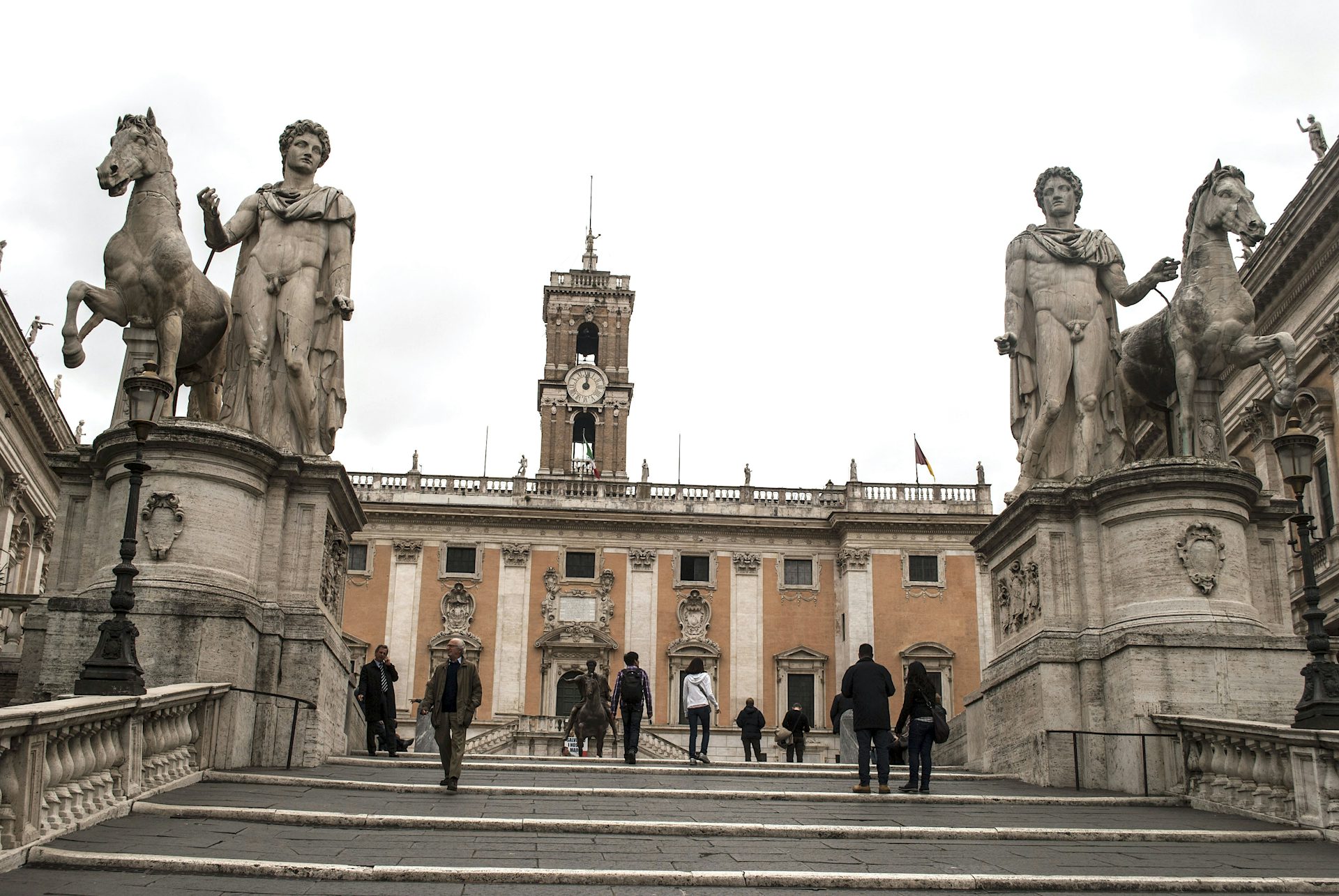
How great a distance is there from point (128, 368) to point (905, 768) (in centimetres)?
1068

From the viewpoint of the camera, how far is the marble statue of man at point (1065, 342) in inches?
592

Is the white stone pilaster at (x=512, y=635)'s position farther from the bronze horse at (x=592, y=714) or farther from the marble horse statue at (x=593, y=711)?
the bronze horse at (x=592, y=714)

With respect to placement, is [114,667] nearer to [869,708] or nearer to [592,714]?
[869,708]

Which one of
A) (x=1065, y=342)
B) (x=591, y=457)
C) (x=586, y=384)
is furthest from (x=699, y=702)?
(x=586, y=384)

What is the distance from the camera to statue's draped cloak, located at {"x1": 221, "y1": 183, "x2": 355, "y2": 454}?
1452 centimetres

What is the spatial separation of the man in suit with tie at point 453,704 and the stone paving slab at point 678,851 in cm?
263

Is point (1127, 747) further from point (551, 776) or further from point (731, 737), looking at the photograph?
point (731, 737)

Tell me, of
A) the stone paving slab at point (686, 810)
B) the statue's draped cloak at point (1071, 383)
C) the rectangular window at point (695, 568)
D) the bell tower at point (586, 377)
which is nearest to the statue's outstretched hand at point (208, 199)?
the stone paving slab at point (686, 810)

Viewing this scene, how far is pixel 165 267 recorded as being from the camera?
1373 centimetres

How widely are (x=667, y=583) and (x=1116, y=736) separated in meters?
36.2

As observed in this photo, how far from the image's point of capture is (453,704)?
12.3 m

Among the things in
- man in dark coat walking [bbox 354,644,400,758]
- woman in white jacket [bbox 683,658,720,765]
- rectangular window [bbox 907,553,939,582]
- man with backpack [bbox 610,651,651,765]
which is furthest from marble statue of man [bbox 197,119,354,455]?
rectangular window [bbox 907,553,939,582]

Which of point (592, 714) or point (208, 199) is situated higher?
point (208, 199)

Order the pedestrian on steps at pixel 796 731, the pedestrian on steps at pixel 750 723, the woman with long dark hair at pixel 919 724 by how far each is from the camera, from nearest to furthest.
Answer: the woman with long dark hair at pixel 919 724 → the pedestrian on steps at pixel 750 723 → the pedestrian on steps at pixel 796 731
